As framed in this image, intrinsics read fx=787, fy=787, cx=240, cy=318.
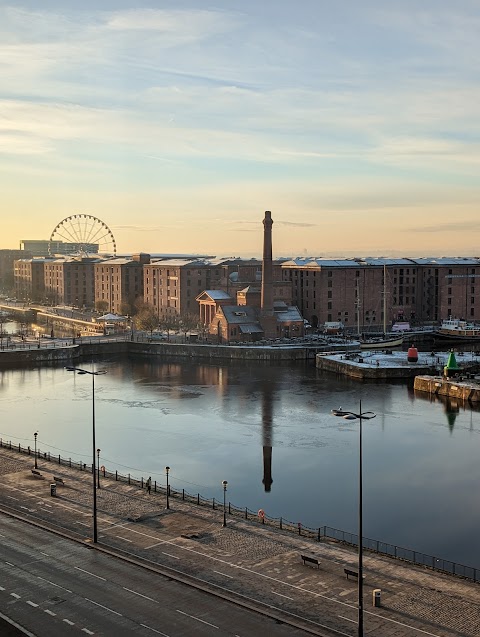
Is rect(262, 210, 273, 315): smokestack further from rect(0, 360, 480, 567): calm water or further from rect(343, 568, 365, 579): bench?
rect(343, 568, 365, 579): bench

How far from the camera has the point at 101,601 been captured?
19109 mm

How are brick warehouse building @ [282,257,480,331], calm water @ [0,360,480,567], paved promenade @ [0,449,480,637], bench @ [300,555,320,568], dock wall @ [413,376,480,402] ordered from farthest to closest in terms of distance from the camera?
brick warehouse building @ [282,257,480,331], dock wall @ [413,376,480,402], calm water @ [0,360,480,567], bench @ [300,555,320,568], paved promenade @ [0,449,480,637]

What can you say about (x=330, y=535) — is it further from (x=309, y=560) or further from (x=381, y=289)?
(x=381, y=289)

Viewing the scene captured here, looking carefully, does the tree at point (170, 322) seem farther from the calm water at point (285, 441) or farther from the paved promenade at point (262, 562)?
the paved promenade at point (262, 562)

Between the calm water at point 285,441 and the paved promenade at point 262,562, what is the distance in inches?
161

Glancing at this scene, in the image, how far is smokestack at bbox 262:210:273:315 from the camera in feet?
268

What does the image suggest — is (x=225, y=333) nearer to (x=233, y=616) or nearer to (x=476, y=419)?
(x=476, y=419)

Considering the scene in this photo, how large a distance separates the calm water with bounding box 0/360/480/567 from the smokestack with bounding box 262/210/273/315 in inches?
629

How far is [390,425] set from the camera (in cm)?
4647

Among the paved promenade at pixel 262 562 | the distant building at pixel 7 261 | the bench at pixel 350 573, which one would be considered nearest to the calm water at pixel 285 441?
the paved promenade at pixel 262 562

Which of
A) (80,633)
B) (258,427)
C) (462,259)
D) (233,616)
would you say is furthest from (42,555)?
(462,259)

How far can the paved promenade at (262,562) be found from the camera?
18.5 m

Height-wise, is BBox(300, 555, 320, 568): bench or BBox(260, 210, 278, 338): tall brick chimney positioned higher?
BBox(260, 210, 278, 338): tall brick chimney

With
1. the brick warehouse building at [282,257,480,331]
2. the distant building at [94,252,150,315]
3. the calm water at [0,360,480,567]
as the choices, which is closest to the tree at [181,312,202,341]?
the brick warehouse building at [282,257,480,331]
